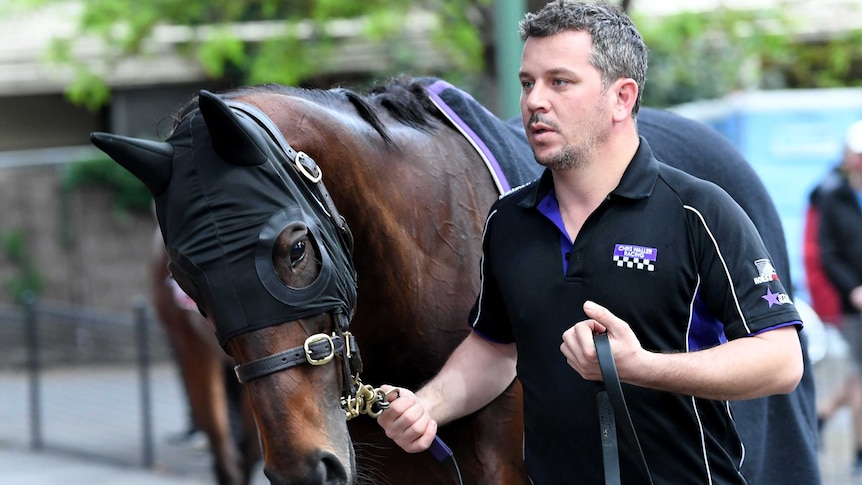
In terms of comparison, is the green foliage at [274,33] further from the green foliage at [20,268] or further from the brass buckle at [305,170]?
the brass buckle at [305,170]

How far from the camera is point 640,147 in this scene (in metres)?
3.03

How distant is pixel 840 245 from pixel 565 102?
20.2ft

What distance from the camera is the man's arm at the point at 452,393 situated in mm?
3127

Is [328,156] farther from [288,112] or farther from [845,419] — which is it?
[845,419]

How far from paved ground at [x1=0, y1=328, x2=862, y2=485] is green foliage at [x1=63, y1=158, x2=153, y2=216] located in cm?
360

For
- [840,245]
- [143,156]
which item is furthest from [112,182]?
[143,156]

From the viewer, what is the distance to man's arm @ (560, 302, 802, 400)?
267cm

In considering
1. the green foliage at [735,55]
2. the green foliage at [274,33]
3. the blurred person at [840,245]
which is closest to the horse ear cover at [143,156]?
the blurred person at [840,245]

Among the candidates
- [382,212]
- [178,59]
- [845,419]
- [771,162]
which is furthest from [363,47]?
[382,212]

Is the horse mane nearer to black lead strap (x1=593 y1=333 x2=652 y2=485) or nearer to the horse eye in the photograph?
the horse eye

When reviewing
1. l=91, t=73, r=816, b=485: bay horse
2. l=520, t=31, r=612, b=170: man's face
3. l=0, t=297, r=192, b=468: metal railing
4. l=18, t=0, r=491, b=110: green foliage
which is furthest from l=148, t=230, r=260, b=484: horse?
l=520, t=31, r=612, b=170: man's face

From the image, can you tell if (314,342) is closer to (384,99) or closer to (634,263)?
(634,263)

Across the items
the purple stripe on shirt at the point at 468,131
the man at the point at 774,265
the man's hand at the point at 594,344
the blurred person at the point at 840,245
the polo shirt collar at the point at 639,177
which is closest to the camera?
the man's hand at the point at 594,344

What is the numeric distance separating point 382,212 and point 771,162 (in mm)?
10975
